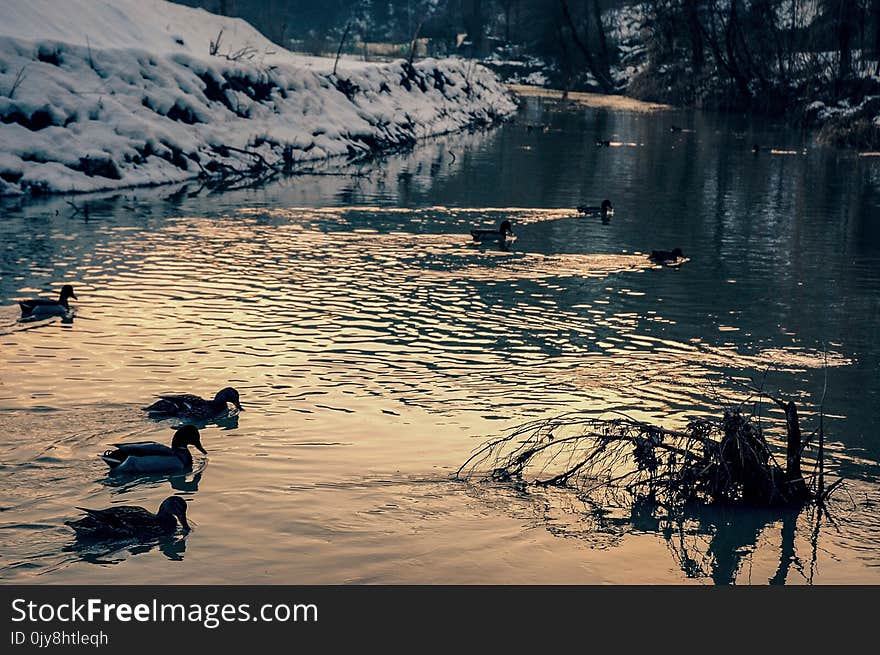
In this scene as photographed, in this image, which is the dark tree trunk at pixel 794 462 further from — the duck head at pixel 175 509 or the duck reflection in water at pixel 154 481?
the duck reflection in water at pixel 154 481

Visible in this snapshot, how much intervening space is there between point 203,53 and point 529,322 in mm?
34002

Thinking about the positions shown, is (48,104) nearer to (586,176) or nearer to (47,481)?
(586,176)

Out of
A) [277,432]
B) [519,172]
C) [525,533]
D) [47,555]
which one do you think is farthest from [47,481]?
[519,172]

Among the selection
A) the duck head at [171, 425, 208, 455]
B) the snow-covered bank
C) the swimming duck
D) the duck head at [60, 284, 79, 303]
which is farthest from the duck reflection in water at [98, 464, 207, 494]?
the snow-covered bank

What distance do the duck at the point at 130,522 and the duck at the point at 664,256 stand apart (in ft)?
54.5

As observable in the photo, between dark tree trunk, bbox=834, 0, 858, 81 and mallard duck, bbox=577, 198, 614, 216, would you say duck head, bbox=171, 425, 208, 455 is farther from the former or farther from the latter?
dark tree trunk, bbox=834, 0, 858, 81

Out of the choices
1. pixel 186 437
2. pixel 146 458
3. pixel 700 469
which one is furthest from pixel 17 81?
pixel 700 469

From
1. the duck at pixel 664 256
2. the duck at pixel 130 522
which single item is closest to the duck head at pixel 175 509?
the duck at pixel 130 522

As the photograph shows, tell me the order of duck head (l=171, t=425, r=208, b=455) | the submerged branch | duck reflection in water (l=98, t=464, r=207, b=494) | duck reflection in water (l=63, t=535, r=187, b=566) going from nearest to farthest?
duck reflection in water (l=63, t=535, r=187, b=566)
the submerged branch
duck reflection in water (l=98, t=464, r=207, b=494)
duck head (l=171, t=425, r=208, b=455)

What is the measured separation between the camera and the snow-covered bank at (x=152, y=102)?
33.9m

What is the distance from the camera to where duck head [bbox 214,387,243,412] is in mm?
13250

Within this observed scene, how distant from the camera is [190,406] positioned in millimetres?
13109

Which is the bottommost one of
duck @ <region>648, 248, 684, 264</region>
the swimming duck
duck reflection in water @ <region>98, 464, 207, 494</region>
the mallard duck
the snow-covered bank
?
duck reflection in water @ <region>98, 464, 207, 494</region>

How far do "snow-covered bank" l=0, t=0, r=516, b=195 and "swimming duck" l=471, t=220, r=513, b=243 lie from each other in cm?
1314
